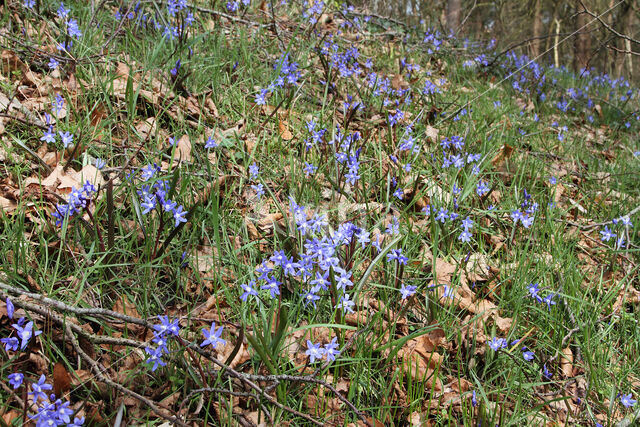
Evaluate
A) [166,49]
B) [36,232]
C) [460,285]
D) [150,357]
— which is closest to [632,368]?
[460,285]

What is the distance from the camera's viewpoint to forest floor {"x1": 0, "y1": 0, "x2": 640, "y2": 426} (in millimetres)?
1757

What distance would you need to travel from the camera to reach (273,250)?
2.44 metres

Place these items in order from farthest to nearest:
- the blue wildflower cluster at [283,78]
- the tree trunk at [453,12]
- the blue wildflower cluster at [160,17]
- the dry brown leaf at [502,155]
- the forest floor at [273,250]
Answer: the tree trunk at [453,12]
the dry brown leaf at [502,155]
the blue wildflower cluster at [160,17]
the blue wildflower cluster at [283,78]
the forest floor at [273,250]

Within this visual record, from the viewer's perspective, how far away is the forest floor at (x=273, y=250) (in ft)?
5.76

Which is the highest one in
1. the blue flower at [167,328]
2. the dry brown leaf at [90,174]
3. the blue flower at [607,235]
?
the dry brown leaf at [90,174]

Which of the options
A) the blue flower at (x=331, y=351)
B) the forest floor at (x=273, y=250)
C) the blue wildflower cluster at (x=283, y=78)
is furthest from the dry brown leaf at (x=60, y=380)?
the blue wildflower cluster at (x=283, y=78)

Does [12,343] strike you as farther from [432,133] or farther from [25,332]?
[432,133]

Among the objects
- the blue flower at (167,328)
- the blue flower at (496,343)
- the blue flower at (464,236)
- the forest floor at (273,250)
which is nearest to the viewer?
the blue flower at (167,328)

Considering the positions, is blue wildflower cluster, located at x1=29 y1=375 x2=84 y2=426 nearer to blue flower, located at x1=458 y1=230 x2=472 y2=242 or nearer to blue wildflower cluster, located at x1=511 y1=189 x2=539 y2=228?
blue flower, located at x1=458 y1=230 x2=472 y2=242

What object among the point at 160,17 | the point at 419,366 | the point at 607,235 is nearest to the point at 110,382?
the point at 419,366

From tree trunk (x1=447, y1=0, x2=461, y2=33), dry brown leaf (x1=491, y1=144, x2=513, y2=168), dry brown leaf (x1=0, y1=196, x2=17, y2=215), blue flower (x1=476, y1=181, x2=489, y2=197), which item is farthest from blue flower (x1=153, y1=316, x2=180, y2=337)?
tree trunk (x1=447, y1=0, x2=461, y2=33)

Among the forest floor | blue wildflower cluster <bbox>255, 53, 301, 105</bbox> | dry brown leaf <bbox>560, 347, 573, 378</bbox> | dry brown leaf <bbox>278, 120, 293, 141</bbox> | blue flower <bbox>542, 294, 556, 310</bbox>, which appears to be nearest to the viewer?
the forest floor

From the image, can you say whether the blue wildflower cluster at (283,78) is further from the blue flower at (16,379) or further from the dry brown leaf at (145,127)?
the blue flower at (16,379)

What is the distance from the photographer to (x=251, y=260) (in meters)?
2.32
